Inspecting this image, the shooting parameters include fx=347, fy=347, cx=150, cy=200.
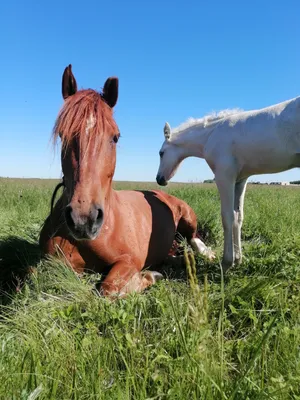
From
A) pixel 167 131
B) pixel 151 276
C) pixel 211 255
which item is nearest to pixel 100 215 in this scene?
pixel 151 276

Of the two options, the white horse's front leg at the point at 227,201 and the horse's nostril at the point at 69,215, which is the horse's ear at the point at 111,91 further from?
the white horse's front leg at the point at 227,201

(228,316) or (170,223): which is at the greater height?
(170,223)

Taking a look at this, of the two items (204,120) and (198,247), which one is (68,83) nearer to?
(204,120)

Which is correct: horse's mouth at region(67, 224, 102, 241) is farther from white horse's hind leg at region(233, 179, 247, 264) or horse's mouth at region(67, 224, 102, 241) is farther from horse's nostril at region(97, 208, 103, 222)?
white horse's hind leg at region(233, 179, 247, 264)

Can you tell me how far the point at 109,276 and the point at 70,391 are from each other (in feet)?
5.12

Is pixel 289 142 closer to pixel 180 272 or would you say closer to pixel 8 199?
pixel 180 272

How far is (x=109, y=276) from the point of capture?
10.2ft

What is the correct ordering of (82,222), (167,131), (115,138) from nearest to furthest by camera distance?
1. (82,222)
2. (115,138)
3. (167,131)

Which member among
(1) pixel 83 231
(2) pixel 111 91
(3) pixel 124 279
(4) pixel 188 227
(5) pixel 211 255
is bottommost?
(5) pixel 211 255

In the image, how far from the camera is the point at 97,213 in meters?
2.44

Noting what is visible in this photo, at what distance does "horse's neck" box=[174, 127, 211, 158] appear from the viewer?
5.36 meters

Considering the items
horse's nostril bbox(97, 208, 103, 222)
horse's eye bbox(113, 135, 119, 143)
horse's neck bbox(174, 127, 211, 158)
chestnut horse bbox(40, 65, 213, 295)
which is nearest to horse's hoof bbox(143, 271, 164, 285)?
chestnut horse bbox(40, 65, 213, 295)

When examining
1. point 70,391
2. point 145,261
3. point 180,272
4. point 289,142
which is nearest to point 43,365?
point 70,391

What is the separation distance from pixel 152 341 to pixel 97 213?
0.92 meters
